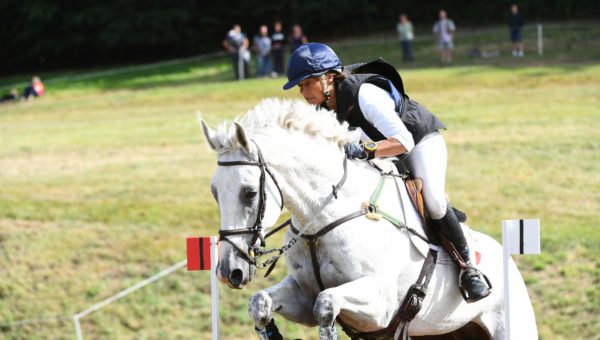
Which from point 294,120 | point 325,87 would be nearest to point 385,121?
point 325,87

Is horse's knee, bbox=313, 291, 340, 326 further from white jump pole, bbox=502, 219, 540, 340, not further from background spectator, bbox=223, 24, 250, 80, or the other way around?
background spectator, bbox=223, 24, 250, 80

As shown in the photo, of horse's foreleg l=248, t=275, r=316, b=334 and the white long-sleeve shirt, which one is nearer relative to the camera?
horse's foreleg l=248, t=275, r=316, b=334

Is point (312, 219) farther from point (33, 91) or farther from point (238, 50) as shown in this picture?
point (33, 91)

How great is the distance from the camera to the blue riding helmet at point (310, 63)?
18.2 ft

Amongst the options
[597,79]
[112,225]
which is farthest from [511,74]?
[112,225]

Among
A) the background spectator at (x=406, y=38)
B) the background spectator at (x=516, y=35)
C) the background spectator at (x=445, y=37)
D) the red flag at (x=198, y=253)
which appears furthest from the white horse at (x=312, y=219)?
the background spectator at (x=516, y=35)

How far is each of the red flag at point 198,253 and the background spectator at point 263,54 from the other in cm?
2234

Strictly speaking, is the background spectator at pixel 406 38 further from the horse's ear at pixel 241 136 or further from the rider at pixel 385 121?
the horse's ear at pixel 241 136

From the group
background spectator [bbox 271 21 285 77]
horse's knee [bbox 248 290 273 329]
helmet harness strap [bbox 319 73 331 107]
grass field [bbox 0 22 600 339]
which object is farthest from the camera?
background spectator [bbox 271 21 285 77]

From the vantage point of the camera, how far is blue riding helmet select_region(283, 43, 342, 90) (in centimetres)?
554

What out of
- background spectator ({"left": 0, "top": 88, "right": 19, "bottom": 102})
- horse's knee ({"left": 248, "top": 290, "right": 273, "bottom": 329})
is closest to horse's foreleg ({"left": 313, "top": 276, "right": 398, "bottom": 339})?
horse's knee ({"left": 248, "top": 290, "right": 273, "bottom": 329})

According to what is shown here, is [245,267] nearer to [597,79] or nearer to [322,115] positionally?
[322,115]

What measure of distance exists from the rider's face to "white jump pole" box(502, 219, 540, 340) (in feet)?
4.77

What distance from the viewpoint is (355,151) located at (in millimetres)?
5543
